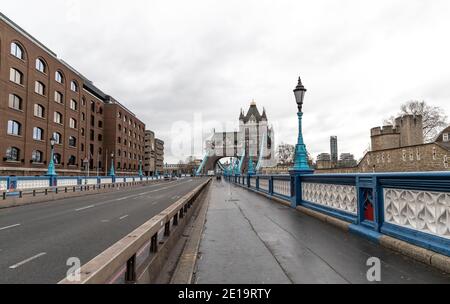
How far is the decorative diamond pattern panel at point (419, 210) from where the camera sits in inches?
176

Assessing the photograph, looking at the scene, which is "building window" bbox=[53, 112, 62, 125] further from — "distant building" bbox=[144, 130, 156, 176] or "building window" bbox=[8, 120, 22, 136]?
"distant building" bbox=[144, 130, 156, 176]

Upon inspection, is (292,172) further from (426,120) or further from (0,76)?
(426,120)

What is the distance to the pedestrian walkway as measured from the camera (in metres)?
4.14

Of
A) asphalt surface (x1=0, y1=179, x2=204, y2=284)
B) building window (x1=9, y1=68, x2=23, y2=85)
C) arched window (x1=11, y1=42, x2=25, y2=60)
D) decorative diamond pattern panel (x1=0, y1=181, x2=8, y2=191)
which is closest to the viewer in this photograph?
asphalt surface (x1=0, y1=179, x2=204, y2=284)

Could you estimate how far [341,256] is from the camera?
17.0ft

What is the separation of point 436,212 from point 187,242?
470 cm

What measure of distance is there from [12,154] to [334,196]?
1630 inches

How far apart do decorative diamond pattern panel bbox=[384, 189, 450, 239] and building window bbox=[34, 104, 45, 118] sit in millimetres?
47585

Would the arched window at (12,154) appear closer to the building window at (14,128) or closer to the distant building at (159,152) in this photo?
the building window at (14,128)

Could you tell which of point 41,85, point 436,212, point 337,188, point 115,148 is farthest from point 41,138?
point 436,212

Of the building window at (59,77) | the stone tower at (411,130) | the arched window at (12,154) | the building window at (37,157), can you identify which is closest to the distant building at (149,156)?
the building window at (59,77)

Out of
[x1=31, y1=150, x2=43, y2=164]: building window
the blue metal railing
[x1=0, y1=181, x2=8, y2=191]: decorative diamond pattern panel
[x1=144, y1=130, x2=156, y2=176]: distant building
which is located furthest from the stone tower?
[x1=144, y1=130, x2=156, y2=176]: distant building

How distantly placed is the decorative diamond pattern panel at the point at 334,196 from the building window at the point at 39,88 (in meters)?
44.1

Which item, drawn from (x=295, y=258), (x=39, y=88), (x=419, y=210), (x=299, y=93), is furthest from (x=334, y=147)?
(x=295, y=258)
